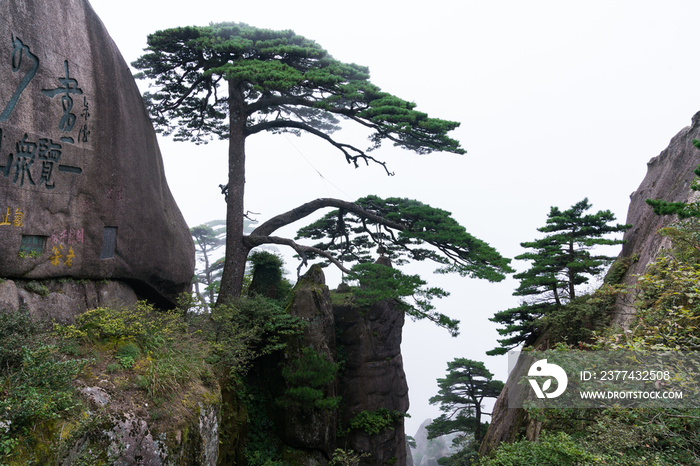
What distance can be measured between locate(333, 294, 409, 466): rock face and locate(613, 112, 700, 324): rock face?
6.23 m

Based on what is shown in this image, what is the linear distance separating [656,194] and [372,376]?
28.9 feet

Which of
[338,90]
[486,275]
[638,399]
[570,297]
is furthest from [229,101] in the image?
[638,399]

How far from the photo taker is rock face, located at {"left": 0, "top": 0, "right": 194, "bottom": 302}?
7273 mm

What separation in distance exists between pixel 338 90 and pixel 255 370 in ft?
24.3

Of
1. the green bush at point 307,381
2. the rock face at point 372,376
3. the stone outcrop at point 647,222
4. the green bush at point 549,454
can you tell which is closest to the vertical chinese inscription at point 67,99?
the green bush at point 307,381

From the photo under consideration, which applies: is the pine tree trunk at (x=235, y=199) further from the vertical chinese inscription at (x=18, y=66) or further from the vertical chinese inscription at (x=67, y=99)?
the vertical chinese inscription at (x=18, y=66)

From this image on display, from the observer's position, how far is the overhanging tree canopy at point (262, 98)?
414 inches

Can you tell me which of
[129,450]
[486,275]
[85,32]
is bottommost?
[129,450]

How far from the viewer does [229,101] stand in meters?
12.8

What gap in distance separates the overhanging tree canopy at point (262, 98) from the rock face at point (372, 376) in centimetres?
230

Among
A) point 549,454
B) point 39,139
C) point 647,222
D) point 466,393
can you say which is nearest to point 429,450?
point 466,393

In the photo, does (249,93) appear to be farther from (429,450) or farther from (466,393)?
(429,450)

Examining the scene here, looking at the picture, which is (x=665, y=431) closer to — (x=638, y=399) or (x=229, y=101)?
(x=638, y=399)

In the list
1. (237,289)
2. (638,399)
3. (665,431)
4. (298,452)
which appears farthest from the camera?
(237,289)
